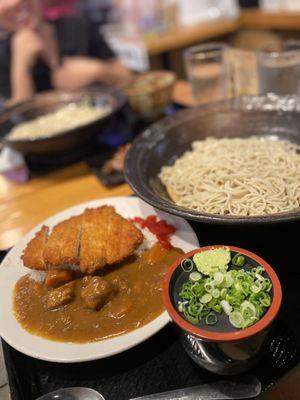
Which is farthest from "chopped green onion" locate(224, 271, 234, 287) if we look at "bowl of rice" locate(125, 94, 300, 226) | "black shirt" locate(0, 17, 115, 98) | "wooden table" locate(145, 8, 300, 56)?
"wooden table" locate(145, 8, 300, 56)

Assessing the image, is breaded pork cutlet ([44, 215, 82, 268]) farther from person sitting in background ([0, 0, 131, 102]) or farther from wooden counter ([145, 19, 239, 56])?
wooden counter ([145, 19, 239, 56])

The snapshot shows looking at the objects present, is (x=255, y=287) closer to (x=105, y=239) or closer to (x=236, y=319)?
(x=236, y=319)

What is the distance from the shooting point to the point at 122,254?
1.54 m

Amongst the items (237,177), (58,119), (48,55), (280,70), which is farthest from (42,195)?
(48,55)

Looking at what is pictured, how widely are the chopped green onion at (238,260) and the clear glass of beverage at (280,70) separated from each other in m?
1.70

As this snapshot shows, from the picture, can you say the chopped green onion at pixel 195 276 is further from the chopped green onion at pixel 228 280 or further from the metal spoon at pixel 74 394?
the metal spoon at pixel 74 394

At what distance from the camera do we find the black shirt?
14.8ft

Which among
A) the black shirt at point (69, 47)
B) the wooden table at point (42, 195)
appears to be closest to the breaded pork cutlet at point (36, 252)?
the wooden table at point (42, 195)

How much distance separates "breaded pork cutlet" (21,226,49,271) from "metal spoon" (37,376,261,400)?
53cm

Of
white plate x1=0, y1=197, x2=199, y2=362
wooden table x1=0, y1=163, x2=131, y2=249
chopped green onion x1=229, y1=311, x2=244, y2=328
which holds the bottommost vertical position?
wooden table x1=0, y1=163, x2=131, y2=249

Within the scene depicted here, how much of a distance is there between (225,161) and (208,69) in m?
1.20

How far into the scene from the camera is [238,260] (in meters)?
1.24

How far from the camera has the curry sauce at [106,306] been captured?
1.30 meters

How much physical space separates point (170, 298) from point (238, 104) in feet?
4.94
